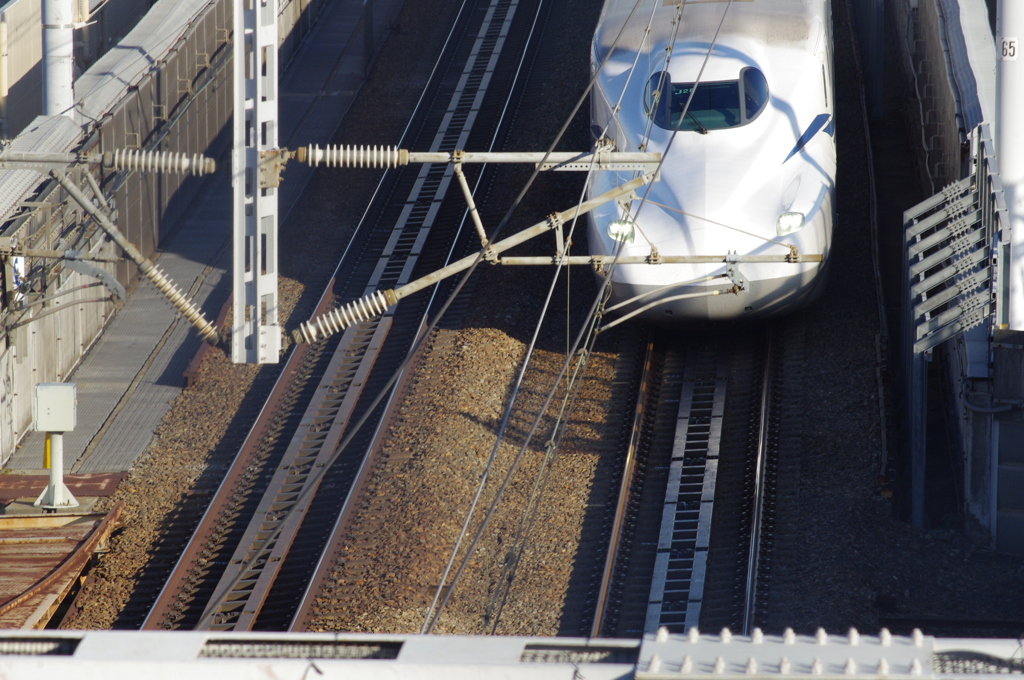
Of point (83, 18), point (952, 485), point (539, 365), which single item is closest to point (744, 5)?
point (539, 365)

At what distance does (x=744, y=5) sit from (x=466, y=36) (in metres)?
10.8

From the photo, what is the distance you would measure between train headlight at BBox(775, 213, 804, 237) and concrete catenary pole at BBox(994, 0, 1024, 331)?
221 centimetres

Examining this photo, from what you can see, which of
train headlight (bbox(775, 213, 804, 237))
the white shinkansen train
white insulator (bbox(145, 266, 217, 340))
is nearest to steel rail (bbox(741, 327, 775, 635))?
the white shinkansen train

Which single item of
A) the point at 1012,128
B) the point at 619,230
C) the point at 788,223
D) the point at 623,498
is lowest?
the point at 623,498

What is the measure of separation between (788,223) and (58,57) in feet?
34.7

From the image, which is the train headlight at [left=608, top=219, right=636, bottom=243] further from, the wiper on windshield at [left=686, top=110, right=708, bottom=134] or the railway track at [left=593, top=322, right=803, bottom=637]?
the railway track at [left=593, top=322, right=803, bottom=637]

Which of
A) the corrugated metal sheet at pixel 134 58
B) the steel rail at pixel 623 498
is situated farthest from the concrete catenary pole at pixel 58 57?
the steel rail at pixel 623 498

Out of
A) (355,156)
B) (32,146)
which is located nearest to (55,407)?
(32,146)

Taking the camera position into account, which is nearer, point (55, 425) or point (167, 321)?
point (55, 425)

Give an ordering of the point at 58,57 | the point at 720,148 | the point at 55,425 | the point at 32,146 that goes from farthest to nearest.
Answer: the point at 58,57
the point at 32,146
the point at 720,148
the point at 55,425

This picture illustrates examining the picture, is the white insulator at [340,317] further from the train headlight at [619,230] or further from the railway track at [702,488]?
the train headlight at [619,230]

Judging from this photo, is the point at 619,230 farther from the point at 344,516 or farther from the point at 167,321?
the point at 167,321

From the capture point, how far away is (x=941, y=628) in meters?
11.4

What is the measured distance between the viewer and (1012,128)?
13117 mm
